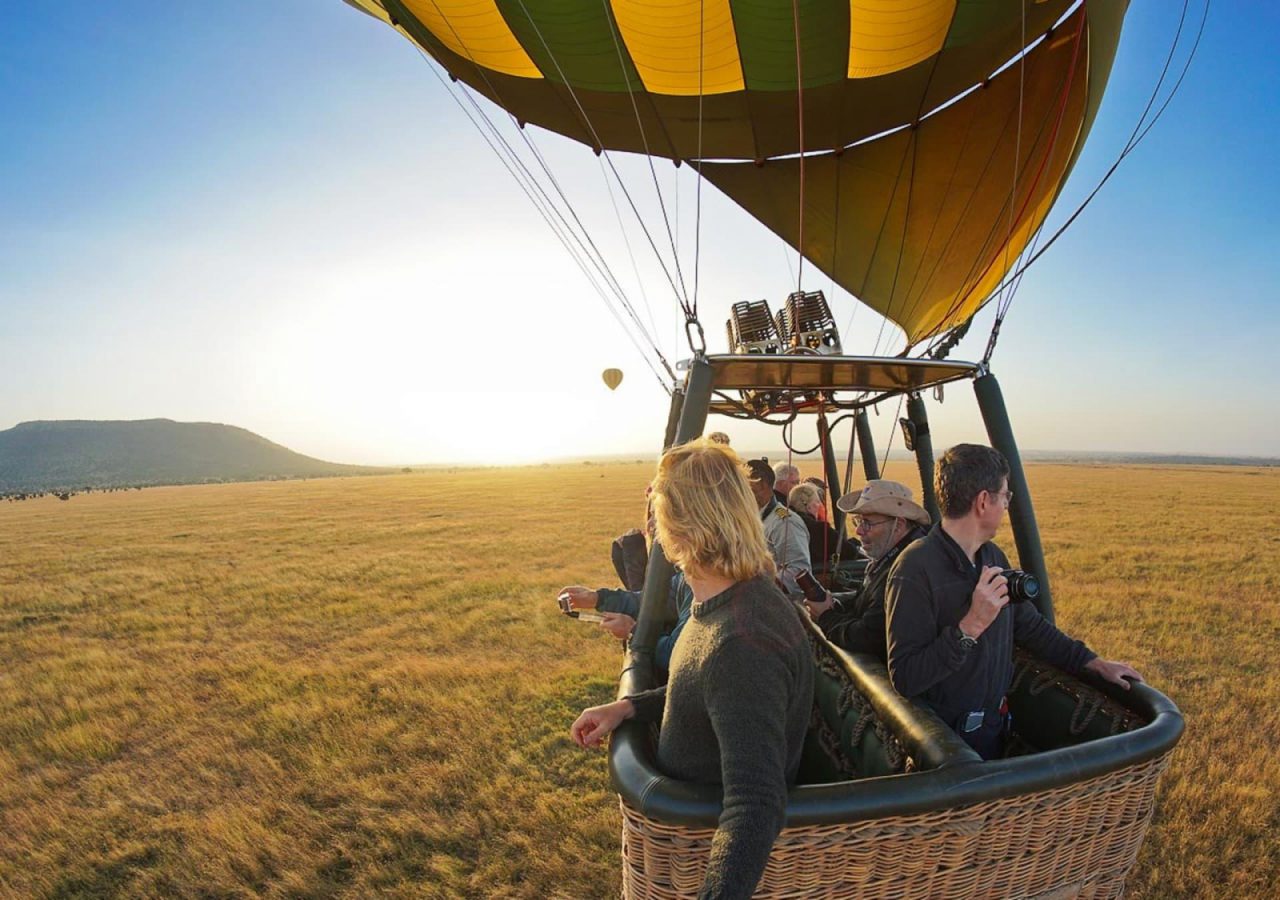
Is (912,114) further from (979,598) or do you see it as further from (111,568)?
(111,568)

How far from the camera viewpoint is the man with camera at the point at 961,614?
6.48 feet

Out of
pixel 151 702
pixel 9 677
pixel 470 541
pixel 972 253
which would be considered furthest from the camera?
pixel 470 541

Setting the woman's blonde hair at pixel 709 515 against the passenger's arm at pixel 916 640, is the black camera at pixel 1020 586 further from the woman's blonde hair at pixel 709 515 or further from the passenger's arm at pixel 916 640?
the woman's blonde hair at pixel 709 515

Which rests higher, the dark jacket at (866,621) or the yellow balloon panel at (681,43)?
the yellow balloon panel at (681,43)

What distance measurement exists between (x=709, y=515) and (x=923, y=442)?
344 centimetres

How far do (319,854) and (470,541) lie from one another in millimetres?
15964

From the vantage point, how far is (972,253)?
517 cm

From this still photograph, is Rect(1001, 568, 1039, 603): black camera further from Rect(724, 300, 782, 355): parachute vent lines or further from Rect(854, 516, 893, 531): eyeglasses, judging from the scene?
Rect(724, 300, 782, 355): parachute vent lines

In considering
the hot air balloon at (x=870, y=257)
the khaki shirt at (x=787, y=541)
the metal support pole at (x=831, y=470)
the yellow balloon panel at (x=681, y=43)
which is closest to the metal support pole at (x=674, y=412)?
the hot air balloon at (x=870, y=257)

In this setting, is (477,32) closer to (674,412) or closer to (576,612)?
(674,412)

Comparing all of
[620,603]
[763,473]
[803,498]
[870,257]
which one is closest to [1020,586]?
[620,603]

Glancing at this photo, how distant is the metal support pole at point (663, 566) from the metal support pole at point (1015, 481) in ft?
4.18

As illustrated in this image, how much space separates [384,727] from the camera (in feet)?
18.3

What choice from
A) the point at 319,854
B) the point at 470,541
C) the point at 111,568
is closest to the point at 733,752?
the point at 319,854
